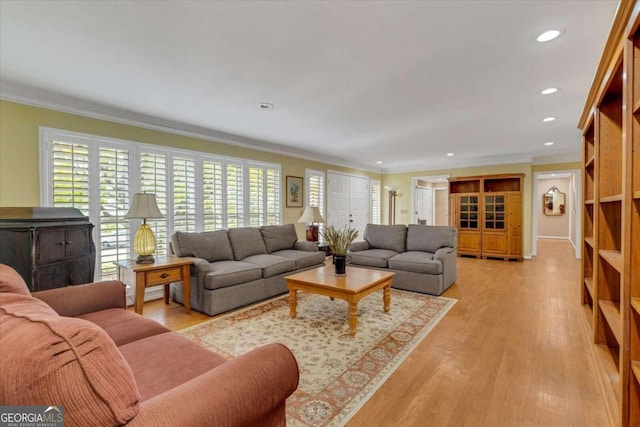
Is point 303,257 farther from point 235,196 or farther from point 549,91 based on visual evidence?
point 549,91

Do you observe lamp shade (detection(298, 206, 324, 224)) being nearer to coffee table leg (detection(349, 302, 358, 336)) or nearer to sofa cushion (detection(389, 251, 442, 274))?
sofa cushion (detection(389, 251, 442, 274))

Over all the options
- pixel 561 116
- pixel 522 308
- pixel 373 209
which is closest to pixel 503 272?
pixel 522 308

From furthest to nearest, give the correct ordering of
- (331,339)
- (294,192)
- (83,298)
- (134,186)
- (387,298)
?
(294,192) < (134,186) < (387,298) < (331,339) < (83,298)

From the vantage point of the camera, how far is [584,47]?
2285 millimetres

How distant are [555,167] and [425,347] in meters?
6.58

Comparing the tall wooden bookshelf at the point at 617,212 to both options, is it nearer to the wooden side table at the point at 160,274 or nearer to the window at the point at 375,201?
the wooden side table at the point at 160,274

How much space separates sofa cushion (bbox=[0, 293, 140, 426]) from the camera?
0.71 meters

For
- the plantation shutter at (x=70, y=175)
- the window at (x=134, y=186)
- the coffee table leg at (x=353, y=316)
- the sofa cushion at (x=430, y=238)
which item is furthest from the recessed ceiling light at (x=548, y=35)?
the plantation shutter at (x=70, y=175)

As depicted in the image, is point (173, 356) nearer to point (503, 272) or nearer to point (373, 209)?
point (503, 272)

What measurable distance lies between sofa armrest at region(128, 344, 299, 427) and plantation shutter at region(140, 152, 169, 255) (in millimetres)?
3388

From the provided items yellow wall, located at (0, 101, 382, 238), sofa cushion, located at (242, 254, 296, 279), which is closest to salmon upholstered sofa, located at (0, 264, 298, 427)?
yellow wall, located at (0, 101, 382, 238)

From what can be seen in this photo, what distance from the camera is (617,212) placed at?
2.44 metres

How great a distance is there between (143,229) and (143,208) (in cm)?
24

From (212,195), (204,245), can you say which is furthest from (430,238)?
(212,195)
